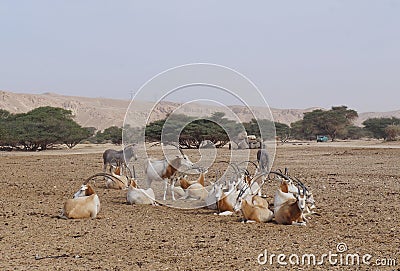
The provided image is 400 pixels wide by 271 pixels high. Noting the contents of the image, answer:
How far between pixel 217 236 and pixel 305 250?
66.9 inches

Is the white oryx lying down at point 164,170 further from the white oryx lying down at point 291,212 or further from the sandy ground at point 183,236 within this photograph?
the white oryx lying down at point 291,212

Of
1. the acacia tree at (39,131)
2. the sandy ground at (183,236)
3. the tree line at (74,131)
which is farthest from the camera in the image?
the acacia tree at (39,131)

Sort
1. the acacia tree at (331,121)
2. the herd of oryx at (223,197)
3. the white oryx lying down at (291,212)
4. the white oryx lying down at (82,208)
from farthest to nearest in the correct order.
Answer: the acacia tree at (331,121) < the white oryx lying down at (82,208) < the herd of oryx at (223,197) < the white oryx lying down at (291,212)

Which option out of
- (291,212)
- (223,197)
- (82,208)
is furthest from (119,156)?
(291,212)

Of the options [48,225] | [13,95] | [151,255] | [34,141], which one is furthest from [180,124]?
[13,95]

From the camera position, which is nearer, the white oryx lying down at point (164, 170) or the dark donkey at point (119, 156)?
the white oryx lying down at point (164, 170)

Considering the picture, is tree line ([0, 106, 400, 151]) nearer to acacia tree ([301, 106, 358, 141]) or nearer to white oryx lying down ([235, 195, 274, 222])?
acacia tree ([301, 106, 358, 141])

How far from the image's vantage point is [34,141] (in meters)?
53.1

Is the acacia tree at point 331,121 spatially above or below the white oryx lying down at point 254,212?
above

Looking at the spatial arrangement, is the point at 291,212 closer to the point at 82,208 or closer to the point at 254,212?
the point at 254,212

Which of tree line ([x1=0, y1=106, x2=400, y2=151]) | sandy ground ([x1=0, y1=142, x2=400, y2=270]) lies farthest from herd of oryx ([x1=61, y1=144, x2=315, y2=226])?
tree line ([x1=0, y1=106, x2=400, y2=151])

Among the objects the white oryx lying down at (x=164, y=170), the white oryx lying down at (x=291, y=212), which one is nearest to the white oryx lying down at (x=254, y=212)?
the white oryx lying down at (x=291, y=212)

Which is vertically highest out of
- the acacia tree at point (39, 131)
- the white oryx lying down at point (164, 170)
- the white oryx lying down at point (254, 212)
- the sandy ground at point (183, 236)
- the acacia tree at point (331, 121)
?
the acacia tree at point (331, 121)

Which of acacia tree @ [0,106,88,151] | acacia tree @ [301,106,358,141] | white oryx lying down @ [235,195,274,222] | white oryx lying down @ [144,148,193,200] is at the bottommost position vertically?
white oryx lying down @ [235,195,274,222]
